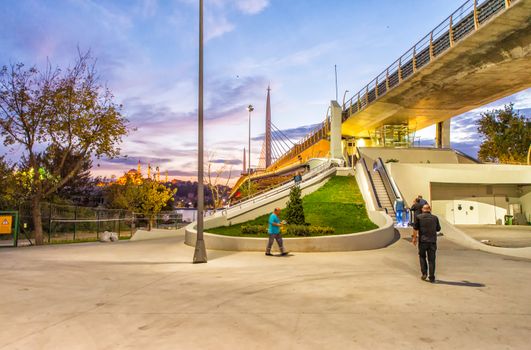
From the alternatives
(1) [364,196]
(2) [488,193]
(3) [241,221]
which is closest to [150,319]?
(3) [241,221]

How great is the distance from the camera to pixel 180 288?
7734 millimetres

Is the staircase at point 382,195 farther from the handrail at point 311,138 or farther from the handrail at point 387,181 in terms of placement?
the handrail at point 311,138

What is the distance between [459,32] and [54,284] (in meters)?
24.9

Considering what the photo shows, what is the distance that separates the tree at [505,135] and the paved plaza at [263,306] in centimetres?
4110

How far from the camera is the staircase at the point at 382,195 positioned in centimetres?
2164

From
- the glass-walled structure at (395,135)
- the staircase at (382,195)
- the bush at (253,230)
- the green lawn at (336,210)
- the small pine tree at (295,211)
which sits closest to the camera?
the bush at (253,230)

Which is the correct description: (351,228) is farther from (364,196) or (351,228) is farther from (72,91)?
(72,91)

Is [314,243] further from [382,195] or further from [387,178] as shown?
[387,178]

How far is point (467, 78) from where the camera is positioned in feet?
90.2

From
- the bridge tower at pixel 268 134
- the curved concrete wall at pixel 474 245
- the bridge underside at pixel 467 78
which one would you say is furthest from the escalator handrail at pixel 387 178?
the bridge tower at pixel 268 134

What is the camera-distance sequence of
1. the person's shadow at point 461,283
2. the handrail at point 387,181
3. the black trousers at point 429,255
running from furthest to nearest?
the handrail at point 387,181, the black trousers at point 429,255, the person's shadow at point 461,283

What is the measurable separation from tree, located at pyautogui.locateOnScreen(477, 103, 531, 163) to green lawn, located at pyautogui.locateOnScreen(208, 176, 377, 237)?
88.3 ft

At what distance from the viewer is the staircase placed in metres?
21.6

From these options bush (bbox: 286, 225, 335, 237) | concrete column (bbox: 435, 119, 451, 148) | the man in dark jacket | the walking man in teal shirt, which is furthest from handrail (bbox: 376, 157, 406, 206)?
concrete column (bbox: 435, 119, 451, 148)
